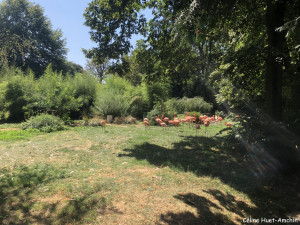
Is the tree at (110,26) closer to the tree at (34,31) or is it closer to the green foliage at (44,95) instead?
the green foliage at (44,95)

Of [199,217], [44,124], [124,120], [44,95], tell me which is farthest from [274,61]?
[44,95]

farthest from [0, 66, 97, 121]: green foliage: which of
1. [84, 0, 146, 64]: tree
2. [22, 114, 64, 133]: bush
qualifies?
[84, 0, 146, 64]: tree

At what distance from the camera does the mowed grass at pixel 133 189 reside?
Result: 278 cm

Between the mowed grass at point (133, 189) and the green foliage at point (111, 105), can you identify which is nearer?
the mowed grass at point (133, 189)

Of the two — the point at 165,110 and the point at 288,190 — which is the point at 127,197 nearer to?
the point at 288,190

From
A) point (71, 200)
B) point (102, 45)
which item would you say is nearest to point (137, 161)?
point (71, 200)

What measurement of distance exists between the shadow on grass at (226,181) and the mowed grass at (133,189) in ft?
0.05

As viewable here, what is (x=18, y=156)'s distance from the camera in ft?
17.4

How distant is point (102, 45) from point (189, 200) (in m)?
5.64

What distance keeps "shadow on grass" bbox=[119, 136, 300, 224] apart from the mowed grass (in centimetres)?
1

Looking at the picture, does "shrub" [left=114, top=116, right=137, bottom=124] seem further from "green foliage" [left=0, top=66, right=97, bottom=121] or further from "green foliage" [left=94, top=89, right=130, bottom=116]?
"green foliage" [left=0, top=66, right=97, bottom=121]

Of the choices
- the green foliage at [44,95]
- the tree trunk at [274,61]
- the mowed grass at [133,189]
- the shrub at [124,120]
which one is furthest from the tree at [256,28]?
the green foliage at [44,95]

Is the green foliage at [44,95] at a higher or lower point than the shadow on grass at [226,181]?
higher

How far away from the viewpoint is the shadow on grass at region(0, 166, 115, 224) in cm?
262
